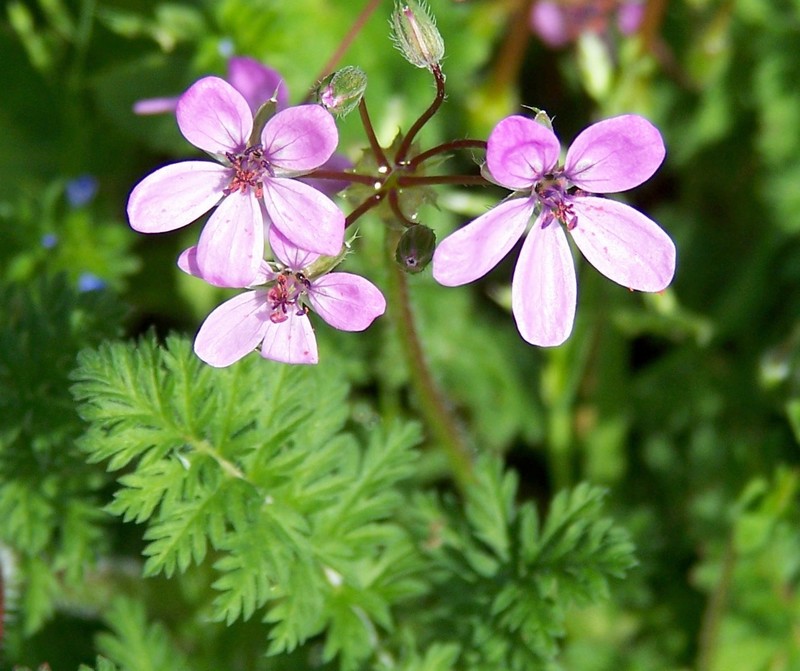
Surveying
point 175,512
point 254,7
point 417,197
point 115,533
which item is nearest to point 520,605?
point 175,512

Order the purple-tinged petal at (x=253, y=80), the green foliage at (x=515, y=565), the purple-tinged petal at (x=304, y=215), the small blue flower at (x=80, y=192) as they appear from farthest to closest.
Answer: the small blue flower at (x=80, y=192) → the purple-tinged petal at (x=253, y=80) → the green foliage at (x=515, y=565) → the purple-tinged petal at (x=304, y=215)

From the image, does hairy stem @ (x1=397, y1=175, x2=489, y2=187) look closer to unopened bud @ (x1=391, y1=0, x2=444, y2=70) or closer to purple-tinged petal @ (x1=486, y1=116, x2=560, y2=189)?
purple-tinged petal @ (x1=486, y1=116, x2=560, y2=189)

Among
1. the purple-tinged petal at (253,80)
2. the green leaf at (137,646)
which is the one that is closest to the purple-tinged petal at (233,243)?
the purple-tinged petal at (253,80)

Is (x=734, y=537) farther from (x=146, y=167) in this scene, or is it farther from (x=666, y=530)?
(x=146, y=167)

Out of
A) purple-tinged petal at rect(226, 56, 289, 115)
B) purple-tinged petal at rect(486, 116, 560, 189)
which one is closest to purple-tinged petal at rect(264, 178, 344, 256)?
purple-tinged petal at rect(486, 116, 560, 189)

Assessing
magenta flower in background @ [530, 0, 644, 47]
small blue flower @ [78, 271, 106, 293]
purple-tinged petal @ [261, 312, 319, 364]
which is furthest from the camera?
magenta flower in background @ [530, 0, 644, 47]

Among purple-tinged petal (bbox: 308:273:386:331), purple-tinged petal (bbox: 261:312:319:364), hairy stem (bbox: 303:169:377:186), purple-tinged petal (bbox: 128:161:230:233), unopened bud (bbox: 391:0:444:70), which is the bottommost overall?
purple-tinged petal (bbox: 261:312:319:364)

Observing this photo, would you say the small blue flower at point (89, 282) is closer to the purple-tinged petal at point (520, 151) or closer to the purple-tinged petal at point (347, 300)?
the purple-tinged petal at point (347, 300)
